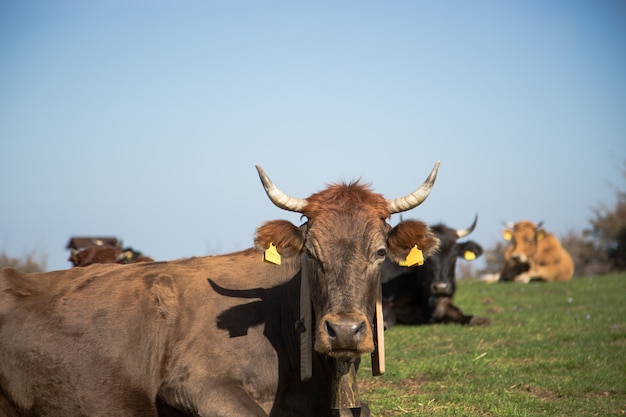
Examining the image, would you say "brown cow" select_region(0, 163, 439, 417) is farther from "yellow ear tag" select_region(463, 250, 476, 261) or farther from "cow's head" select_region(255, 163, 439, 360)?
"yellow ear tag" select_region(463, 250, 476, 261)

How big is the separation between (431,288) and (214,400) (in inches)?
345

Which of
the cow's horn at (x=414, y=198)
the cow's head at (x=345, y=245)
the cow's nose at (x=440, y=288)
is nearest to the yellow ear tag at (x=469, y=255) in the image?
the cow's nose at (x=440, y=288)

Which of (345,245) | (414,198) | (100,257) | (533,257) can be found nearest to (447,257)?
(100,257)

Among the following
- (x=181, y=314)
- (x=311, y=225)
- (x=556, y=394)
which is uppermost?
(x=311, y=225)

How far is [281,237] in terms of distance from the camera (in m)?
5.90

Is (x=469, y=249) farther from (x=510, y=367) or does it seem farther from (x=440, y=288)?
(x=510, y=367)

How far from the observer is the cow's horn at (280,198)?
19.6ft

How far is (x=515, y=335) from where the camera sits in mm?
11844

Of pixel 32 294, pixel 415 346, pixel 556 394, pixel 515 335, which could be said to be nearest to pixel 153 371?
pixel 32 294

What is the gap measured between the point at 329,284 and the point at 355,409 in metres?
1.35

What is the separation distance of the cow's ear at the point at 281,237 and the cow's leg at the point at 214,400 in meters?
1.11

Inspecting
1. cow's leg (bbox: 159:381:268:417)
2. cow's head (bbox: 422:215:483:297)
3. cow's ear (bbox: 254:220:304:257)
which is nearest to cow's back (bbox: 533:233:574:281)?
cow's head (bbox: 422:215:483:297)

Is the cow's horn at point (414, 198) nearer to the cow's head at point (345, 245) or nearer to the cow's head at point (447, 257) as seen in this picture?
the cow's head at point (345, 245)

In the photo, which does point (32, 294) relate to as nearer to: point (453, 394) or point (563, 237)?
point (453, 394)
